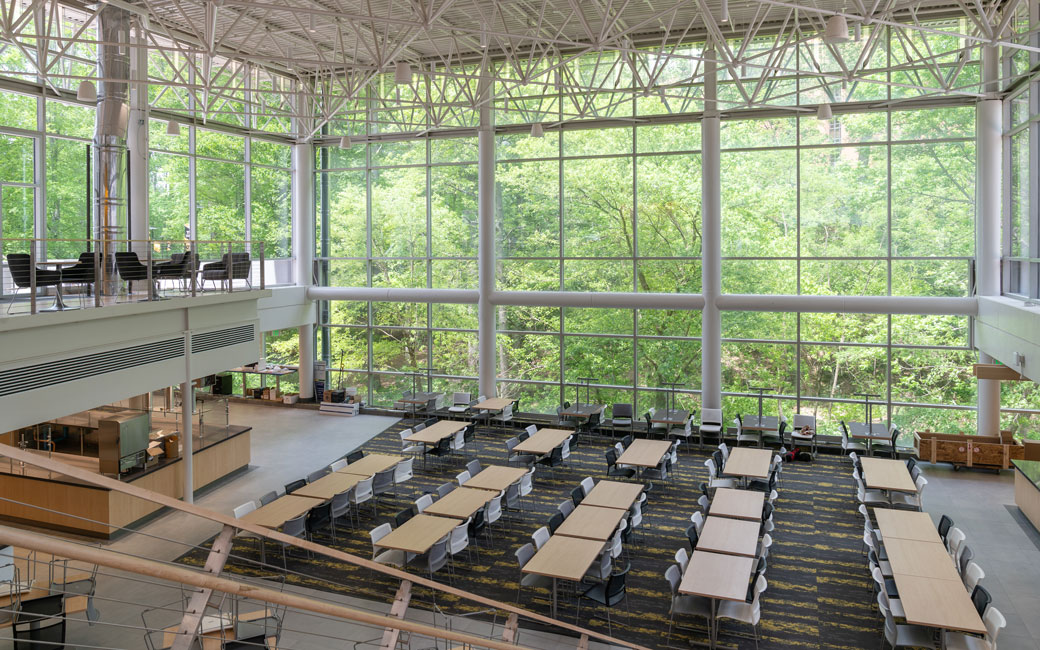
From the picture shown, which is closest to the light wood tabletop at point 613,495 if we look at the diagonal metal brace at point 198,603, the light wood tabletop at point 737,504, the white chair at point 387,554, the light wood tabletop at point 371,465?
the light wood tabletop at point 737,504

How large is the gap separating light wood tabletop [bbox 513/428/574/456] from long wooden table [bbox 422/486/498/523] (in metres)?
2.13

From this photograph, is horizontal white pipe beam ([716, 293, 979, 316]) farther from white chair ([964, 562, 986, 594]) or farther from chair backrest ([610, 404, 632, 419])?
white chair ([964, 562, 986, 594])

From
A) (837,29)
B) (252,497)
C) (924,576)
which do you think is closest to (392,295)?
(252,497)

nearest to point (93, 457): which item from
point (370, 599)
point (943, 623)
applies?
point (370, 599)

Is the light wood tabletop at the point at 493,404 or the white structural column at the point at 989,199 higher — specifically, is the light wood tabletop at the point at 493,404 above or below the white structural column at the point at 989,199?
below

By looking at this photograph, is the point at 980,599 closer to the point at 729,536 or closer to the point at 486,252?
the point at 729,536

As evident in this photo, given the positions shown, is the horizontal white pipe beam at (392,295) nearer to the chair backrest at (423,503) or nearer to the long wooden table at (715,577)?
the chair backrest at (423,503)

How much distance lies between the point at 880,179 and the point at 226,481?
15.3 m

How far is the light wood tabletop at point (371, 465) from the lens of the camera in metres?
12.6

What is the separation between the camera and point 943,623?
729 centimetres

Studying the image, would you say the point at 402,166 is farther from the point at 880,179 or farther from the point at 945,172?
the point at 945,172

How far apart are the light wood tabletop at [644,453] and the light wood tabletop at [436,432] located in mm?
3536

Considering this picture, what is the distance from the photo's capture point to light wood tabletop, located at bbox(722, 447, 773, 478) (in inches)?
488

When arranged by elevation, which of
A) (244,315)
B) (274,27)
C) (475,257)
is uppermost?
(274,27)
